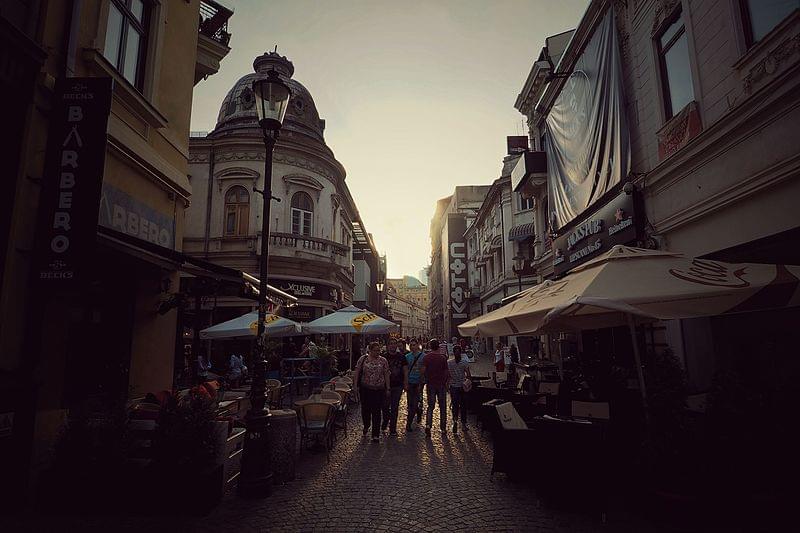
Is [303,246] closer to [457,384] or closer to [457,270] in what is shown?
[457,384]

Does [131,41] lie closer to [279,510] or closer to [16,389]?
[16,389]

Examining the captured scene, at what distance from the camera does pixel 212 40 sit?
35.8 feet

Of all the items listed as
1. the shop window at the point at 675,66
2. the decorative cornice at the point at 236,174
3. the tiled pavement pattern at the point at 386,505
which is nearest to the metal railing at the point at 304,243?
the decorative cornice at the point at 236,174

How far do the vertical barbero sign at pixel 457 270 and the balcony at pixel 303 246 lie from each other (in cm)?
2787

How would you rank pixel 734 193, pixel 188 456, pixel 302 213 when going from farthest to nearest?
1. pixel 302 213
2. pixel 734 193
3. pixel 188 456

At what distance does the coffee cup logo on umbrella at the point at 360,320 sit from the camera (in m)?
14.1

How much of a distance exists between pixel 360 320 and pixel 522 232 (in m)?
18.4

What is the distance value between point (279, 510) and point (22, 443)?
121 inches

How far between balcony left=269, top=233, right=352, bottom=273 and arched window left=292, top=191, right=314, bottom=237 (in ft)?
2.70

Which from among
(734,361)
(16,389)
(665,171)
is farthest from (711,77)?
(16,389)

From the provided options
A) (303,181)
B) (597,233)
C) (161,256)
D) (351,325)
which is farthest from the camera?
(303,181)

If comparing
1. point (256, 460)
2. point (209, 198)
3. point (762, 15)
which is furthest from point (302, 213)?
point (762, 15)

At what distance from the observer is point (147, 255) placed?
6.54 meters

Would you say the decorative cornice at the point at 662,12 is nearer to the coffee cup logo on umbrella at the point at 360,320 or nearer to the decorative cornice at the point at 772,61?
the decorative cornice at the point at 772,61
